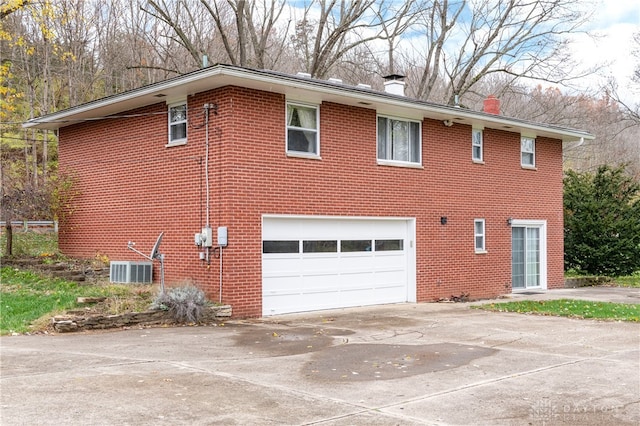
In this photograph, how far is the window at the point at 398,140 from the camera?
17.4 m

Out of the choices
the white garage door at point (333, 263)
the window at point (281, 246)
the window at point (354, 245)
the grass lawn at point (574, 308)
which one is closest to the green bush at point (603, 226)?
the grass lawn at point (574, 308)

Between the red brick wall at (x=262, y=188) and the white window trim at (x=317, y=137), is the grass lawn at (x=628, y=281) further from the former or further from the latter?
the white window trim at (x=317, y=137)

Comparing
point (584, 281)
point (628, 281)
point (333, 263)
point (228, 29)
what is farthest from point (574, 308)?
point (228, 29)

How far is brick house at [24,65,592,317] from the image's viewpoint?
47.3 feet

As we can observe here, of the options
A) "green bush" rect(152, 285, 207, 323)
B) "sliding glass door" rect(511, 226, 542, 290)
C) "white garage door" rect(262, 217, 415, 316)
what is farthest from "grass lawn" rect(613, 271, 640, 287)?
"green bush" rect(152, 285, 207, 323)

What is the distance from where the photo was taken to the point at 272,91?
14906 millimetres

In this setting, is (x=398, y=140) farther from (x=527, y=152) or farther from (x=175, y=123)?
(x=527, y=152)

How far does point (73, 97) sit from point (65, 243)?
53.4 ft

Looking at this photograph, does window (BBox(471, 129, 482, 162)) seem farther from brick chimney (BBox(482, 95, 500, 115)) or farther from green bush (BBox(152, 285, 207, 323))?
green bush (BBox(152, 285, 207, 323))

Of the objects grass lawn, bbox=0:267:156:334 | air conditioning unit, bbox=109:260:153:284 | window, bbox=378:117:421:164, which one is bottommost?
grass lawn, bbox=0:267:156:334

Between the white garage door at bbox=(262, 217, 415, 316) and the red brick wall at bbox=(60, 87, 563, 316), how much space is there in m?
0.34

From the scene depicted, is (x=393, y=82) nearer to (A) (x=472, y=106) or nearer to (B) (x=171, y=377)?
(B) (x=171, y=377)

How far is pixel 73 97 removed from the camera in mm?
33094

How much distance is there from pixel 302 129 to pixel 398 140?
3.37 m
